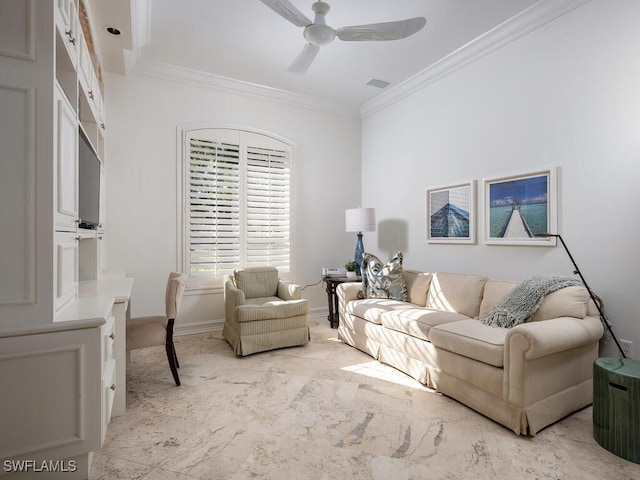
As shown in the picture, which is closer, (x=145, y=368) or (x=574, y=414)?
(x=574, y=414)

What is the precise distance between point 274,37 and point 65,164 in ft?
7.99

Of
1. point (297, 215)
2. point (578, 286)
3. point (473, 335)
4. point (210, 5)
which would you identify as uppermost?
point (210, 5)

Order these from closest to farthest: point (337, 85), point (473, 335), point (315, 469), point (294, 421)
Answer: point (315, 469) → point (294, 421) → point (473, 335) → point (337, 85)

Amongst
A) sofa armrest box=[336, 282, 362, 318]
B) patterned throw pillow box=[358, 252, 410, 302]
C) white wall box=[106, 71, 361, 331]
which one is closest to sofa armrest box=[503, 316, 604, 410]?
patterned throw pillow box=[358, 252, 410, 302]

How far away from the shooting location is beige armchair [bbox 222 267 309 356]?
3266mm

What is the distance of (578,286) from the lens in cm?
245

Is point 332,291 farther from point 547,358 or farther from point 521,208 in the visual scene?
point 547,358

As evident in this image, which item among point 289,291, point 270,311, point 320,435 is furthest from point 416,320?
point 289,291

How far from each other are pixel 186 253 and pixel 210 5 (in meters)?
2.55

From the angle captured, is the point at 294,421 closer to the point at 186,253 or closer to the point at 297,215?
the point at 186,253

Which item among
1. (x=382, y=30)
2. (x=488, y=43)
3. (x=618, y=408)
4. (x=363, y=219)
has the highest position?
(x=488, y=43)

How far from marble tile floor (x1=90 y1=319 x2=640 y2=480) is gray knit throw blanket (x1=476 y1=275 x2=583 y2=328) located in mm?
678

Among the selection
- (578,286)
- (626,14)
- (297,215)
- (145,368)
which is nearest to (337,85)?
(297,215)

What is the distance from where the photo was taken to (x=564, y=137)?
276cm
